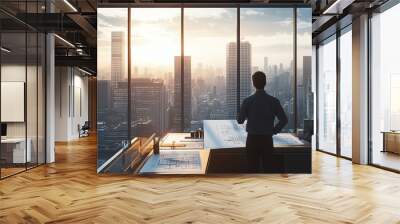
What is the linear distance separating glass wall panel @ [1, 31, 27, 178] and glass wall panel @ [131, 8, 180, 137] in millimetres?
2260

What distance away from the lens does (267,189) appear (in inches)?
213

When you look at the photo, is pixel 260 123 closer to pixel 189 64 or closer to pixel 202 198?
pixel 189 64

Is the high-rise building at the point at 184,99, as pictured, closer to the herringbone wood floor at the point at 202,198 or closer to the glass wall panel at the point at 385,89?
the herringbone wood floor at the point at 202,198

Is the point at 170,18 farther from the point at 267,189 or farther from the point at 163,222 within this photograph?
the point at 163,222

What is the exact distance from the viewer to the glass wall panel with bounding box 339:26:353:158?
869 cm

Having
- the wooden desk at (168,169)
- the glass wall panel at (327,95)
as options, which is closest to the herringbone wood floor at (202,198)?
the wooden desk at (168,169)

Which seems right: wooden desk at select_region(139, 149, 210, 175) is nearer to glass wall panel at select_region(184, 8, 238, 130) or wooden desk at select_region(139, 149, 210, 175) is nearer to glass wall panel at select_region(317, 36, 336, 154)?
glass wall panel at select_region(184, 8, 238, 130)

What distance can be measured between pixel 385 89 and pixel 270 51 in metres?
2.80

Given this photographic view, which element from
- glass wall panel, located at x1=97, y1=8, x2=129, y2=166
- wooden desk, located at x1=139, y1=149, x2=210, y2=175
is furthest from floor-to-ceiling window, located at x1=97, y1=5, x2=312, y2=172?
wooden desk, located at x1=139, y1=149, x2=210, y2=175

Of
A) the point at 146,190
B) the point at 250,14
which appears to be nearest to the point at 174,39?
the point at 250,14

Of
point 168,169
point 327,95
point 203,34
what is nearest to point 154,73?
point 203,34

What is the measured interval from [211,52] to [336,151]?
5.06 meters

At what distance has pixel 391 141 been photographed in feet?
24.0

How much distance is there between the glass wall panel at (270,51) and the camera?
637 centimetres
